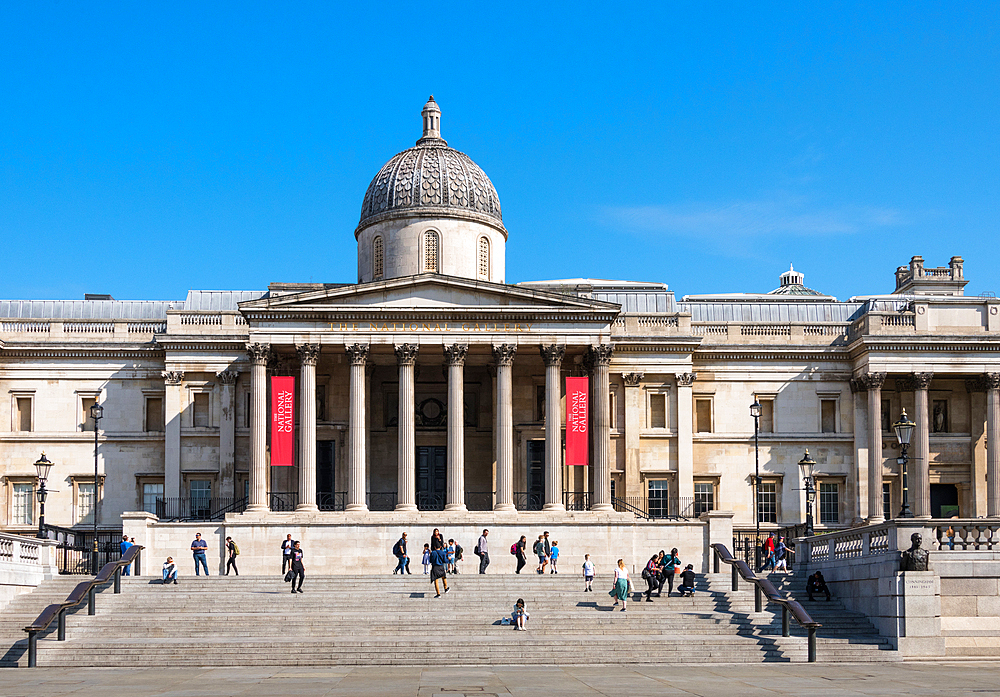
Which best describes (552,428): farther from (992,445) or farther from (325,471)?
(992,445)

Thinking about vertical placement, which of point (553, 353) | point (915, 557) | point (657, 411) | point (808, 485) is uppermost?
point (553, 353)

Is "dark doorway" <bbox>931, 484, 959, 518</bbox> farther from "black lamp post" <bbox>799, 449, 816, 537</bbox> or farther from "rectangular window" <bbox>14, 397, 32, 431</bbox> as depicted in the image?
"rectangular window" <bbox>14, 397, 32, 431</bbox>

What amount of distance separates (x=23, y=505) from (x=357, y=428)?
1784 cm

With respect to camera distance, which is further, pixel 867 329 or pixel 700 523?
pixel 867 329

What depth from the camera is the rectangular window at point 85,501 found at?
5694 cm

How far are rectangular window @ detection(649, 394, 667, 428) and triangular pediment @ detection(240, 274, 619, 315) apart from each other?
26.7ft

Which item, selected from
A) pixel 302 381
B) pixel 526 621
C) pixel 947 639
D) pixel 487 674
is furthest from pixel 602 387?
pixel 487 674

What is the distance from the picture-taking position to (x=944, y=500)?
57.9 metres

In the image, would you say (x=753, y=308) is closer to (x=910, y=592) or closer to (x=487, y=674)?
(x=910, y=592)

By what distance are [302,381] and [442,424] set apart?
310 inches

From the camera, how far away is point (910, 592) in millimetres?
31750

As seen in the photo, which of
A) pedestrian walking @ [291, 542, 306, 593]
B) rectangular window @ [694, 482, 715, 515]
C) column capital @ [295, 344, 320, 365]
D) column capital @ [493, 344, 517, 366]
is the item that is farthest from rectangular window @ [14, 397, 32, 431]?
rectangular window @ [694, 482, 715, 515]

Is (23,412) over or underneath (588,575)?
over

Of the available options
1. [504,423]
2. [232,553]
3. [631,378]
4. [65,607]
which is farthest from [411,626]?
[631,378]
